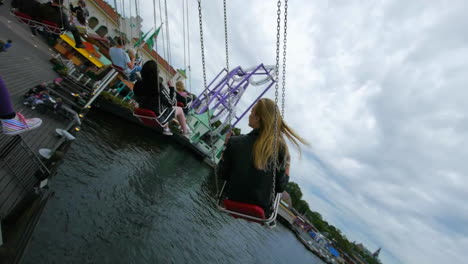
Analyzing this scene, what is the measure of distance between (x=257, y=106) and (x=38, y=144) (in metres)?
8.28

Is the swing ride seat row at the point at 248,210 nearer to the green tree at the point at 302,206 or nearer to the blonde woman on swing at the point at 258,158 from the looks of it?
the blonde woman on swing at the point at 258,158

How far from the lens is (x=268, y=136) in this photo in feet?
9.32

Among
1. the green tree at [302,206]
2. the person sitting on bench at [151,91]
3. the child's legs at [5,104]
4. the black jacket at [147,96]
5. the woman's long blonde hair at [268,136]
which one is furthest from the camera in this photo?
the green tree at [302,206]

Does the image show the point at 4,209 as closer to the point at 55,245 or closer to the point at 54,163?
the point at 55,245

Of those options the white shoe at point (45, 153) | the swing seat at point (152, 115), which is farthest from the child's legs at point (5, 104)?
the white shoe at point (45, 153)

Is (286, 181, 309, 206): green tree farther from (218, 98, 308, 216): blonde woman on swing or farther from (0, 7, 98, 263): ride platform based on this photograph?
(218, 98, 308, 216): blonde woman on swing

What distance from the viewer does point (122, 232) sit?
8.59 meters

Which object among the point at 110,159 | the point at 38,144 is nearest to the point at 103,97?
the point at 110,159

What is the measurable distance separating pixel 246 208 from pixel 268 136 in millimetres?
1049

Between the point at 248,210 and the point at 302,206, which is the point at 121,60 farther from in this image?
the point at 302,206

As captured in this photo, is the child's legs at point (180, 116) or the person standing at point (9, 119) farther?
the child's legs at point (180, 116)

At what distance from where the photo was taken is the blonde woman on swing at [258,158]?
2.83m

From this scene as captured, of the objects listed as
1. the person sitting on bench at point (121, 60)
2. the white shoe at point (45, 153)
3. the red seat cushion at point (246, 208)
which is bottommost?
the white shoe at point (45, 153)

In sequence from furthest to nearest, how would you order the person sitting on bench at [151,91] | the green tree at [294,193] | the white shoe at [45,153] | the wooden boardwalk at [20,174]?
the green tree at [294,193] → the white shoe at [45,153] → the person sitting on bench at [151,91] → the wooden boardwalk at [20,174]
